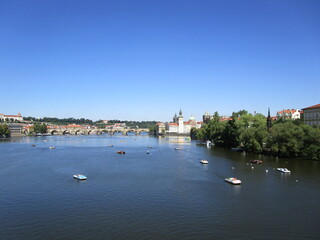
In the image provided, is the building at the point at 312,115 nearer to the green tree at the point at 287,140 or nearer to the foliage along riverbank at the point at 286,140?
the foliage along riverbank at the point at 286,140

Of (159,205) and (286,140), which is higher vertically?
(286,140)

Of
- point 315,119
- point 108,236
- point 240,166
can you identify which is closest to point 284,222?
point 108,236

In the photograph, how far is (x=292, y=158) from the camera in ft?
168

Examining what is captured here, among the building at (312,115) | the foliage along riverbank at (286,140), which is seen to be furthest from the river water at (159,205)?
the building at (312,115)

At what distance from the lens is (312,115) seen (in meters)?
73.3

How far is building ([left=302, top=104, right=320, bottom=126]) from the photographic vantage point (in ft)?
235

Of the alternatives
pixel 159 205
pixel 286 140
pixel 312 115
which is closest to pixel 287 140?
pixel 286 140

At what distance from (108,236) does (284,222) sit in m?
11.7

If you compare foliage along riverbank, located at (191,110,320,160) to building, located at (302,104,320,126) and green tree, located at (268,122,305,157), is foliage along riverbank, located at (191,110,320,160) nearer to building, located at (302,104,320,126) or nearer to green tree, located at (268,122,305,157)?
green tree, located at (268,122,305,157)

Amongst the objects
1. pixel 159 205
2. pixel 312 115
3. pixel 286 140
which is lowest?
pixel 159 205

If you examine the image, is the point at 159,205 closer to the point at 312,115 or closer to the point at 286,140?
the point at 286,140

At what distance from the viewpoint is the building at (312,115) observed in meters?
71.5

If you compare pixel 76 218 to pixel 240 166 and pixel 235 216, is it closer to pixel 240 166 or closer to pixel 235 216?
pixel 235 216

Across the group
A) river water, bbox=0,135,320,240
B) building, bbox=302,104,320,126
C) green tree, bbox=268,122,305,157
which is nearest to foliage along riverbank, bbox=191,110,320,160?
green tree, bbox=268,122,305,157
